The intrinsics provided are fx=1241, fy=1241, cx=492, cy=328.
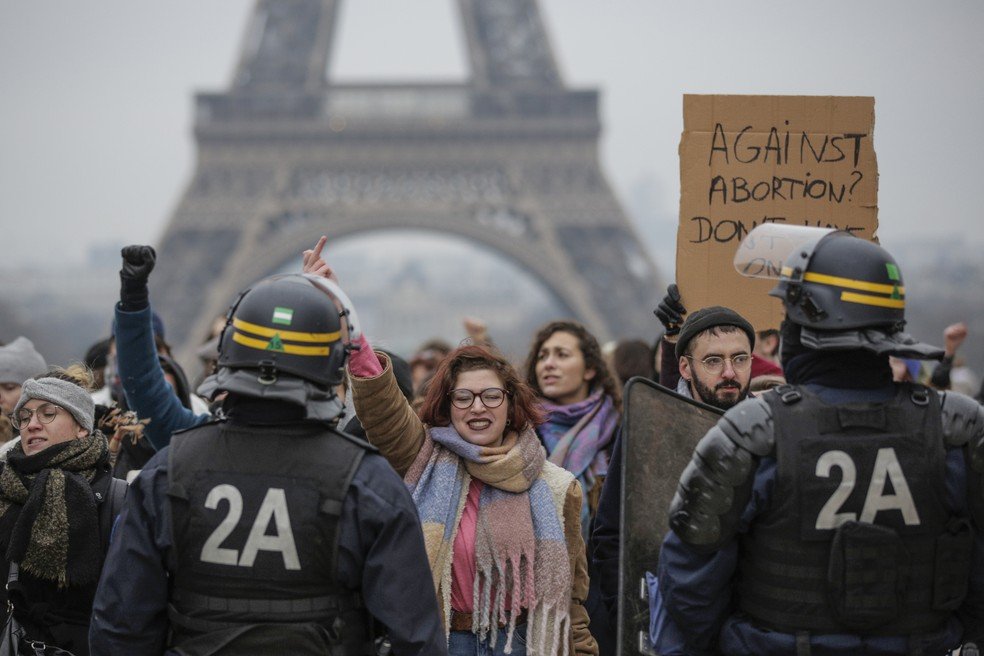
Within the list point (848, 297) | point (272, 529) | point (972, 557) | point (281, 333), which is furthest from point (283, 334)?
point (972, 557)

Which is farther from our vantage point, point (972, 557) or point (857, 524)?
point (972, 557)

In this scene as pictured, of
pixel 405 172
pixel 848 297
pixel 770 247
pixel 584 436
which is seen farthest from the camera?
pixel 405 172

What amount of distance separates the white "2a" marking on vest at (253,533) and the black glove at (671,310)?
178 cm

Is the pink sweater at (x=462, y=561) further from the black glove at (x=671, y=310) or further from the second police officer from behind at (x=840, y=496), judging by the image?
the black glove at (x=671, y=310)

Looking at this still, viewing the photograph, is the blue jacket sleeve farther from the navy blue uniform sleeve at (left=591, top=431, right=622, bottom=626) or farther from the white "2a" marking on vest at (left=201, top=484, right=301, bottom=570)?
the white "2a" marking on vest at (left=201, top=484, right=301, bottom=570)

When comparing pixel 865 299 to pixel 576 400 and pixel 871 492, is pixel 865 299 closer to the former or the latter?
pixel 871 492

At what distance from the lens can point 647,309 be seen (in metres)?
33.6

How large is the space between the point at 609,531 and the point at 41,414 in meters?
1.73

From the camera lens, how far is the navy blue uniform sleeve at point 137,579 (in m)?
2.68

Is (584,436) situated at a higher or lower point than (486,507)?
higher

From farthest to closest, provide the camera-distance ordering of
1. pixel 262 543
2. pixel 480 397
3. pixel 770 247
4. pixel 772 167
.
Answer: pixel 772 167 < pixel 480 397 < pixel 770 247 < pixel 262 543

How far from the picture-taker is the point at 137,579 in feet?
8.79

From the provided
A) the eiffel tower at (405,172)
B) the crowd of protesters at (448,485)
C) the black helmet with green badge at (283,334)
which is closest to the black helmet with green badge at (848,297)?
the crowd of protesters at (448,485)

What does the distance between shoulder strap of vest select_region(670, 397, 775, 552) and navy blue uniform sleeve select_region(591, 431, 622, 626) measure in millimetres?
828
